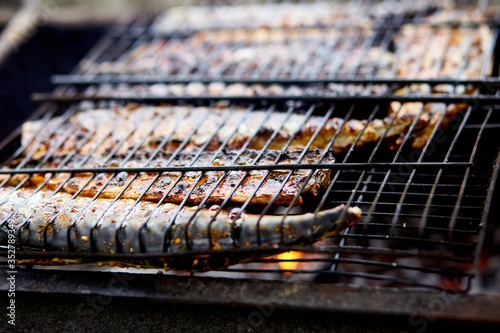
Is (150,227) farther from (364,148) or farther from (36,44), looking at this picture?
(36,44)

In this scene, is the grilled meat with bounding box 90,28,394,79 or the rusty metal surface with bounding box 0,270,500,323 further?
the grilled meat with bounding box 90,28,394,79

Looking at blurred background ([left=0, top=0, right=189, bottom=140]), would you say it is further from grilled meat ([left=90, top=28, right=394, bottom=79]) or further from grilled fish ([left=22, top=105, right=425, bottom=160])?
grilled fish ([left=22, top=105, right=425, bottom=160])

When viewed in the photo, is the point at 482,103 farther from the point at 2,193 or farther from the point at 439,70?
the point at 2,193

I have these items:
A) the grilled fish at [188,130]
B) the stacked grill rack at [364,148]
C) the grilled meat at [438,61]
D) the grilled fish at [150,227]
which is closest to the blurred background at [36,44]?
the stacked grill rack at [364,148]

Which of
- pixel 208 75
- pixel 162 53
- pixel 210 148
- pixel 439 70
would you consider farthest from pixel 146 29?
pixel 439 70

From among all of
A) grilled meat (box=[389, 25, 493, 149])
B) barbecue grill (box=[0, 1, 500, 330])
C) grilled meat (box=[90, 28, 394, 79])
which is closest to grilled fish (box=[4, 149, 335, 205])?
barbecue grill (box=[0, 1, 500, 330])

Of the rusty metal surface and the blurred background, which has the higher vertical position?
the blurred background

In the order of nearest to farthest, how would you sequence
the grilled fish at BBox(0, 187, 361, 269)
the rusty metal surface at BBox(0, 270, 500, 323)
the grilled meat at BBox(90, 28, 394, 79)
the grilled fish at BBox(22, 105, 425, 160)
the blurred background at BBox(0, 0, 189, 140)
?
the rusty metal surface at BBox(0, 270, 500, 323) < the grilled fish at BBox(0, 187, 361, 269) < the grilled fish at BBox(22, 105, 425, 160) < the grilled meat at BBox(90, 28, 394, 79) < the blurred background at BBox(0, 0, 189, 140)
